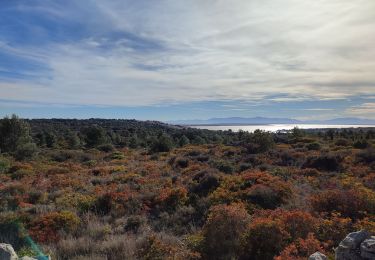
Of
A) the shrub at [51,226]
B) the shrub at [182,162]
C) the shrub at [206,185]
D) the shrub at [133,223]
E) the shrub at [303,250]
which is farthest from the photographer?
the shrub at [182,162]

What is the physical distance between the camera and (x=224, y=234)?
23.8 ft

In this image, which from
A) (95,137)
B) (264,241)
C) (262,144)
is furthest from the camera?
(95,137)

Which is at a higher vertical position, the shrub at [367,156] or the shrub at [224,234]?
the shrub at [367,156]

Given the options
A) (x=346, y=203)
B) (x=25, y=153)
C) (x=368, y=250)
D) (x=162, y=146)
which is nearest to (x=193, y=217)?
(x=346, y=203)

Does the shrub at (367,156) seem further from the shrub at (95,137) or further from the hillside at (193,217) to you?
the shrub at (95,137)

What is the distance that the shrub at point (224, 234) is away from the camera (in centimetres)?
711

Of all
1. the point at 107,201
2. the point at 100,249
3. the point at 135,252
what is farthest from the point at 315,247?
the point at 107,201

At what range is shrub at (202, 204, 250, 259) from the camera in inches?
280

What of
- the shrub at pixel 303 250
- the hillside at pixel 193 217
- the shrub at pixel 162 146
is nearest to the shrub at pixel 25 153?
the shrub at pixel 162 146

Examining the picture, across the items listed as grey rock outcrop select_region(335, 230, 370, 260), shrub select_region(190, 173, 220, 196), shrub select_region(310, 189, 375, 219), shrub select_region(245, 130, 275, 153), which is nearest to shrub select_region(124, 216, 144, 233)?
shrub select_region(190, 173, 220, 196)

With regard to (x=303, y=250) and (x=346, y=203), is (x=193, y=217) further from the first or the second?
(x=303, y=250)

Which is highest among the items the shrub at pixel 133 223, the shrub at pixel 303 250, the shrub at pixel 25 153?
the shrub at pixel 303 250

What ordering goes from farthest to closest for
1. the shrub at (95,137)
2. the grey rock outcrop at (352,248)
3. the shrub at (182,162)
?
the shrub at (95,137)
the shrub at (182,162)
the grey rock outcrop at (352,248)

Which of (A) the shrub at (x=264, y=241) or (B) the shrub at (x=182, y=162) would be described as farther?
(B) the shrub at (x=182, y=162)
